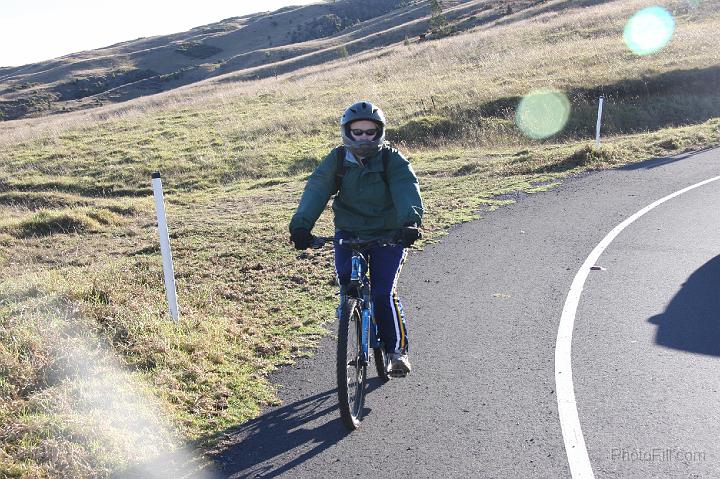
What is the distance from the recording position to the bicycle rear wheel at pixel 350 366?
4234mm

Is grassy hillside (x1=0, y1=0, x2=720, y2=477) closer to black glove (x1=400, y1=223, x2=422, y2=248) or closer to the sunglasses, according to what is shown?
black glove (x1=400, y1=223, x2=422, y2=248)

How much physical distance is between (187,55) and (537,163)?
377ft

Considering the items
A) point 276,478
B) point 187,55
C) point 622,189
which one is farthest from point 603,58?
point 187,55

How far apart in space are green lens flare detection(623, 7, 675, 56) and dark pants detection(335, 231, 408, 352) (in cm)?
2623

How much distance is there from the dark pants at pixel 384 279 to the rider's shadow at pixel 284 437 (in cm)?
60

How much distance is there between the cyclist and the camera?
15.3 ft

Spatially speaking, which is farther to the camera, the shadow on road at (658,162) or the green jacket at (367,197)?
the shadow on road at (658,162)

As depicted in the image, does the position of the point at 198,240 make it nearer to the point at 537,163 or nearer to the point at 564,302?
the point at 564,302

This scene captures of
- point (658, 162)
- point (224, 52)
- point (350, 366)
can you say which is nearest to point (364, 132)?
point (350, 366)

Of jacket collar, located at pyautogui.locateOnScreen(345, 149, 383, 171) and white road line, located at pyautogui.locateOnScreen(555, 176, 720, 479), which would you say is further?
jacket collar, located at pyautogui.locateOnScreen(345, 149, 383, 171)

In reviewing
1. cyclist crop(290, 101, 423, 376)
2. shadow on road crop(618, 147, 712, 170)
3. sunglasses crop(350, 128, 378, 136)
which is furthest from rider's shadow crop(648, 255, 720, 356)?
shadow on road crop(618, 147, 712, 170)

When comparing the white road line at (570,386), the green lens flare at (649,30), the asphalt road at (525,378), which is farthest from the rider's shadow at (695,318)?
the green lens flare at (649,30)

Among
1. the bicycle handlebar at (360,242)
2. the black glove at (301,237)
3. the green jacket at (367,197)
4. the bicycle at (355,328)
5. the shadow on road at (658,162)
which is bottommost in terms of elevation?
the shadow on road at (658,162)

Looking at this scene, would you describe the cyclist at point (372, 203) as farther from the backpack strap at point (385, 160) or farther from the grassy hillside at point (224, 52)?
the grassy hillside at point (224, 52)
